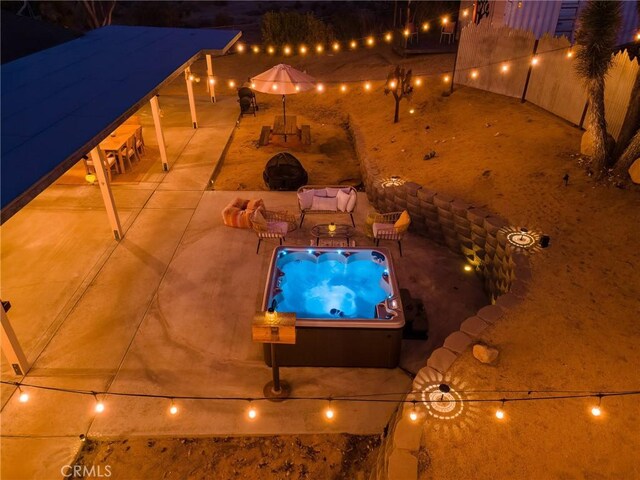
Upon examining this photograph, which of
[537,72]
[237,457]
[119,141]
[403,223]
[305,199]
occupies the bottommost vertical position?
[237,457]

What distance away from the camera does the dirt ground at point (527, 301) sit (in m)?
5.41

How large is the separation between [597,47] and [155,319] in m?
9.85

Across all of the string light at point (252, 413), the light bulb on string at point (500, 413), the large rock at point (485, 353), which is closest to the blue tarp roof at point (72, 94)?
the string light at point (252, 413)

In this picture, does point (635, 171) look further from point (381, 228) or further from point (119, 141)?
point (119, 141)

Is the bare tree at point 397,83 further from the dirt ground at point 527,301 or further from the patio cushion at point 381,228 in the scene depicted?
the patio cushion at point 381,228

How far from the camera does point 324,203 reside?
37.0ft

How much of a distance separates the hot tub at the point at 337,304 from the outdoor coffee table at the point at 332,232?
953 millimetres

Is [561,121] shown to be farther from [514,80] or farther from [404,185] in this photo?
[404,185]

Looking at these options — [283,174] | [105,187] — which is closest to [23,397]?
[105,187]

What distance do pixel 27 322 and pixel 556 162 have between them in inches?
463

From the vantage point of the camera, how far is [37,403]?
6.79 m

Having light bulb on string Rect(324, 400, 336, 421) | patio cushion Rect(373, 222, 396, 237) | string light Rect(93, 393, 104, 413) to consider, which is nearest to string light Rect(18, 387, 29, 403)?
string light Rect(93, 393, 104, 413)

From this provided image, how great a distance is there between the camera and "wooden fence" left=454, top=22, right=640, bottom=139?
10.7 m

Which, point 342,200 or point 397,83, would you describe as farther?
point 397,83
